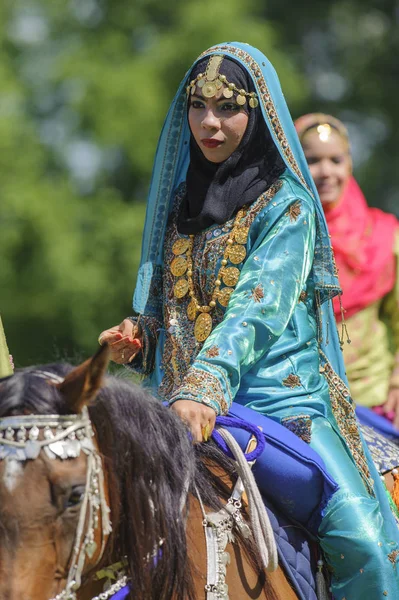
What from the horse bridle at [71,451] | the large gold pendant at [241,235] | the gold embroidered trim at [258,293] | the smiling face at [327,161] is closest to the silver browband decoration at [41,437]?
the horse bridle at [71,451]

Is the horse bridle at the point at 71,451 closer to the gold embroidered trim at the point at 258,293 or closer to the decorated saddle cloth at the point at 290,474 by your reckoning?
the decorated saddle cloth at the point at 290,474

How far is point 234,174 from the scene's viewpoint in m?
3.66

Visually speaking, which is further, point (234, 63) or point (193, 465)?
point (234, 63)

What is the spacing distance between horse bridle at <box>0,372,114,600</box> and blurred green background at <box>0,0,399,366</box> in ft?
25.9

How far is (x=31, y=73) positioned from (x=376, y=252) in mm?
6111

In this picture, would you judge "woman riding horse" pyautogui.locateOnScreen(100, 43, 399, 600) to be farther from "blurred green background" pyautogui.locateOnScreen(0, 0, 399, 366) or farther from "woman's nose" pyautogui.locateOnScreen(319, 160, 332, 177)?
"blurred green background" pyautogui.locateOnScreen(0, 0, 399, 366)

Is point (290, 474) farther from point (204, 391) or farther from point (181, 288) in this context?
point (181, 288)

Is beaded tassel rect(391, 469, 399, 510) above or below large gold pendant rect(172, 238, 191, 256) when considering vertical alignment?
below

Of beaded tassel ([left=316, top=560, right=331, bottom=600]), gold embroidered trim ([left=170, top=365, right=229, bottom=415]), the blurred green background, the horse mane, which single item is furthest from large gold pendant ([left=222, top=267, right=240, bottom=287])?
the blurred green background

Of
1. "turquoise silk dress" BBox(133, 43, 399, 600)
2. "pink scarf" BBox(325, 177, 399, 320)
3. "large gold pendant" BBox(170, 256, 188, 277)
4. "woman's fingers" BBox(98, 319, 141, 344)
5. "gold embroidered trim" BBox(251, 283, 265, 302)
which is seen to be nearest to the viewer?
"turquoise silk dress" BBox(133, 43, 399, 600)

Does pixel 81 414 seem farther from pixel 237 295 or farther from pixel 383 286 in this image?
pixel 383 286

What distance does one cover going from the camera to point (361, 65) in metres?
15.1

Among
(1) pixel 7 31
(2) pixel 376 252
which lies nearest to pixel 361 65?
(1) pixel 7 31

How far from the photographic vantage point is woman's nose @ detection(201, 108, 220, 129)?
11.7 feet
